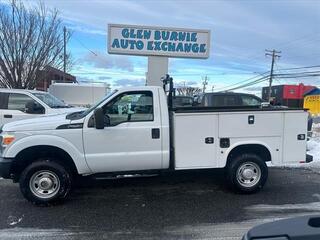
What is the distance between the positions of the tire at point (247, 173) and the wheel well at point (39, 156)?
2.67 m

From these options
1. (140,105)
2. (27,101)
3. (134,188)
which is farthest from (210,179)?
(27,101)

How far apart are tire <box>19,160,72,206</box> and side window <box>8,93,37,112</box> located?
18.5 ft

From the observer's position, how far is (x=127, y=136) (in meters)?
6.36

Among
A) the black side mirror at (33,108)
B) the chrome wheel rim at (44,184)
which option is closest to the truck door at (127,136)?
the chrome wheel rim at (44,184)

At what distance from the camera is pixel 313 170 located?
895 centimetres

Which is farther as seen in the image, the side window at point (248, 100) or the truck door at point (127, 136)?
the side window at point (248, 100)

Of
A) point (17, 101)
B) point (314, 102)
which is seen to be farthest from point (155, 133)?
point (314, 102)

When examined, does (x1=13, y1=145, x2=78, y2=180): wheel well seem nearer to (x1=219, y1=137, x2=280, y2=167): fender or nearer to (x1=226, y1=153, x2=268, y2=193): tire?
(x1=219, y1=137, x2=280, y2=167): fender

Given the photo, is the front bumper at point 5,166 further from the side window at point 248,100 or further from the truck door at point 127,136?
the side window at point 248,100

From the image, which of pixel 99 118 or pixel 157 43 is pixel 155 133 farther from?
pixel 157 43

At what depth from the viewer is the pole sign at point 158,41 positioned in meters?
13.0

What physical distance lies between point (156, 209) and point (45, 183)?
1803 millimetres

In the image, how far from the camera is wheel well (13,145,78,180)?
6.25m

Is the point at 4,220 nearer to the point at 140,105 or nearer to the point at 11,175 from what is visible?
the point at 11,175
